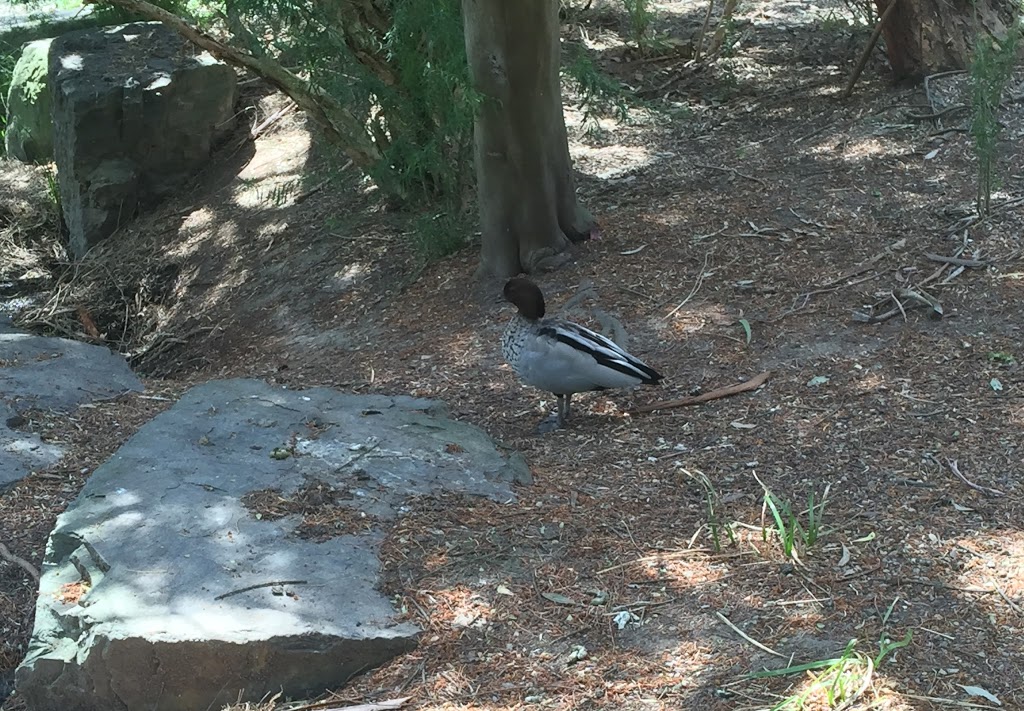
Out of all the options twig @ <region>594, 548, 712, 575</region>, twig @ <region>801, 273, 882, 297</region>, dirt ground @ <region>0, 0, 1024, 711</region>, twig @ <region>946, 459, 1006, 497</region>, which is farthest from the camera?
twig @ <region>801, 273, 882, 297</region>

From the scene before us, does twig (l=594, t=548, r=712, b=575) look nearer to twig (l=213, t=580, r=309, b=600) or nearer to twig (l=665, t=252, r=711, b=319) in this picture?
twig (l=213, t=580, r=309, b=600)

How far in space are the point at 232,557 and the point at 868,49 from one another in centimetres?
643

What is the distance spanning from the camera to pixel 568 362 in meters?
5.01

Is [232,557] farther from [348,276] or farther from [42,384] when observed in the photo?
[348,276]

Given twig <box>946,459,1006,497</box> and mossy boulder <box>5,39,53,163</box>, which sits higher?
mossy boulder <box>5,39,53,163</box>

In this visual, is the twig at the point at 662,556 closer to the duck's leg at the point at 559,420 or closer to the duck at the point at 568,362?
the duck at the point at 568,362

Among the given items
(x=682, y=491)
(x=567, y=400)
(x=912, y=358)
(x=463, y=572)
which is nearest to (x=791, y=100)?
(x=912, y=358)

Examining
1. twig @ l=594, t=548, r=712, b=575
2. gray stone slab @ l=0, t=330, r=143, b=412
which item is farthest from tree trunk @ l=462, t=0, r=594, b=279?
twig @ l=594, t=548, r=712, b=575

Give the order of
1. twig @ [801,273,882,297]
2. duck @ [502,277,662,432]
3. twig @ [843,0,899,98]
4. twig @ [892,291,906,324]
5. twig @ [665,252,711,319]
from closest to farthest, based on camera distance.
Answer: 1. duck @ [502,277,662,432]
2. twig @ [892,291,906,324]
3. twig @ [801,273,882,297]
4. twig @ [665,252,711,319]
5. twig @ [843,0,899,98]

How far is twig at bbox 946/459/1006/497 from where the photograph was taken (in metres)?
4.20

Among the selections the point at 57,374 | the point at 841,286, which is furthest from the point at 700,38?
the point at 57,374

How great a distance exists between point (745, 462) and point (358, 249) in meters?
4.25

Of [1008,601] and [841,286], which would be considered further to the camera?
[841,286]

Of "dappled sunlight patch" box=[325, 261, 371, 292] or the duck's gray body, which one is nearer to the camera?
the duck's gray body
